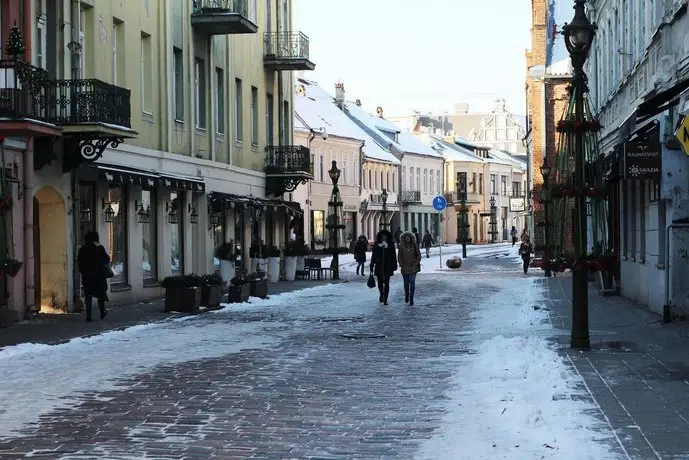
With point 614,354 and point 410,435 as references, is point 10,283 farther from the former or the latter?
point 410,435

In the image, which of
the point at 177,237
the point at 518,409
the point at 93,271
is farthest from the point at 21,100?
the point at 518,409

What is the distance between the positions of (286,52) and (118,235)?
15056 millimetres

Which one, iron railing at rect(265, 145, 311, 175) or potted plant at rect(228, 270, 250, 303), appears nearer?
potted plant at rect(228, 270, 250, 303)

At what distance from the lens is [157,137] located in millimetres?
28703

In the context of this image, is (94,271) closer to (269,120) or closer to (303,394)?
(303,394)

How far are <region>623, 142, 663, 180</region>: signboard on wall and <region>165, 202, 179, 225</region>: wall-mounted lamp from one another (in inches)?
535

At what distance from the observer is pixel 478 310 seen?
24016 mm

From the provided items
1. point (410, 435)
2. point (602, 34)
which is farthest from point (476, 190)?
point (410, 435)

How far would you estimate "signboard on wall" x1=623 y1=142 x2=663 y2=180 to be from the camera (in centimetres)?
1920

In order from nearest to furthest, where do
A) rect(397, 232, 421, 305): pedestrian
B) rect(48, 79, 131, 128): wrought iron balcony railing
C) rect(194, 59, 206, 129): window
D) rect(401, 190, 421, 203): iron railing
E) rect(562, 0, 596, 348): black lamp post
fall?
rect(562, 0, 596, 348): black lamp post
rect(48, 79, 131, 128): wrought iron balcony railing
rect(397, 232, 421, 305): pedestrian
rect(194, 59, 206, 129): window
rect(401, 190, 421, 203): iron railing

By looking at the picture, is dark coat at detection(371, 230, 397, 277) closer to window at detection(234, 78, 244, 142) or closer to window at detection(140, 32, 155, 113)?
window at detection(140, 32, 155, 113)

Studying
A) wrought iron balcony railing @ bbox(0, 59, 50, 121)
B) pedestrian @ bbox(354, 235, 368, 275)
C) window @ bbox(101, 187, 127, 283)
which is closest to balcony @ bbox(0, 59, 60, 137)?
wrought iron balcony railing @ bbox(0, 59, 50, 121)

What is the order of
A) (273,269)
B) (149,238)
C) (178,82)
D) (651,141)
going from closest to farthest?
(651,141) → (149,238) → (178,82) → (273,269)

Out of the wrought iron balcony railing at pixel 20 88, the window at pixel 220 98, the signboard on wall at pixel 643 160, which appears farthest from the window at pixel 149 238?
the signboard on wall at pixel 643 160
